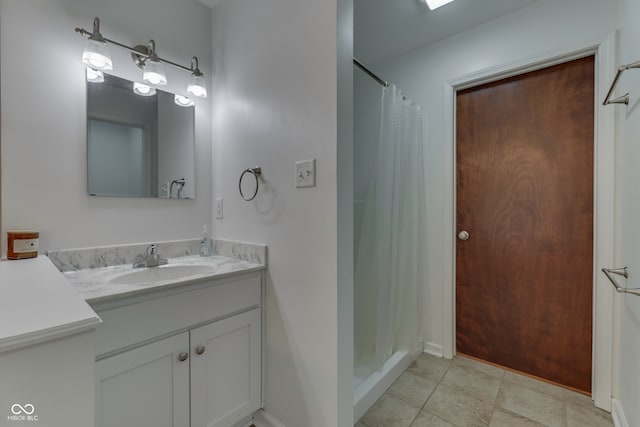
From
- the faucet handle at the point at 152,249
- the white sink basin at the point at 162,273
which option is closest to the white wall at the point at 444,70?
the white sink basin at the point at 162,273

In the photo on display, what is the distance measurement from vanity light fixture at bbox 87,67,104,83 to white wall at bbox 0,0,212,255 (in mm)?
37

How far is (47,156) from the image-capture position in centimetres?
130

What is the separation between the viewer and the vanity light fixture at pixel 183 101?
5.65ft

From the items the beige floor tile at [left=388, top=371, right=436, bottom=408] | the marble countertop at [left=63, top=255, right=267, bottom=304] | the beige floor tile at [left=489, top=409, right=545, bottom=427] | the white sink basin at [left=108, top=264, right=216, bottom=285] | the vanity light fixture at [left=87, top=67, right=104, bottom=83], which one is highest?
the vanity light fixture at [left=87, top=67, right=104, bottom=83]

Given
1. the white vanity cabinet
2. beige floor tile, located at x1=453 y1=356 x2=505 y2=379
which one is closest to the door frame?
beige floor tile, located at x1=453 y1=356 x2=505 y2=379

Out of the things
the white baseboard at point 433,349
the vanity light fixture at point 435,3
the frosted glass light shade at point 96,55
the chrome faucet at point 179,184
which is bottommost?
Answer: the white baseboard at point 433,349

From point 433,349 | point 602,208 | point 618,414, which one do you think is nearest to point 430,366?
point 433,349

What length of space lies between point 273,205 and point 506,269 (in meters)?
1.69

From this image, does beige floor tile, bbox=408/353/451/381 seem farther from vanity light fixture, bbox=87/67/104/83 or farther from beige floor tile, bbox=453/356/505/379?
vanity light fixture, bbox=87/67/104/83

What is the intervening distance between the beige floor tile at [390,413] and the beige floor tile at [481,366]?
0.68 m

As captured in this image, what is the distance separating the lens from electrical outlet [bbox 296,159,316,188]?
1214mm

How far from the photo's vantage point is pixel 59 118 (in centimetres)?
133

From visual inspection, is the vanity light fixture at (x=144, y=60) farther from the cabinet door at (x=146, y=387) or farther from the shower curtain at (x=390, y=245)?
the cabinet door at (x=146, y=387)

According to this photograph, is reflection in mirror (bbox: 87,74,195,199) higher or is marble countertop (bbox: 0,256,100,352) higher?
reflection in mirror (bbox: 87,74,195,199)
